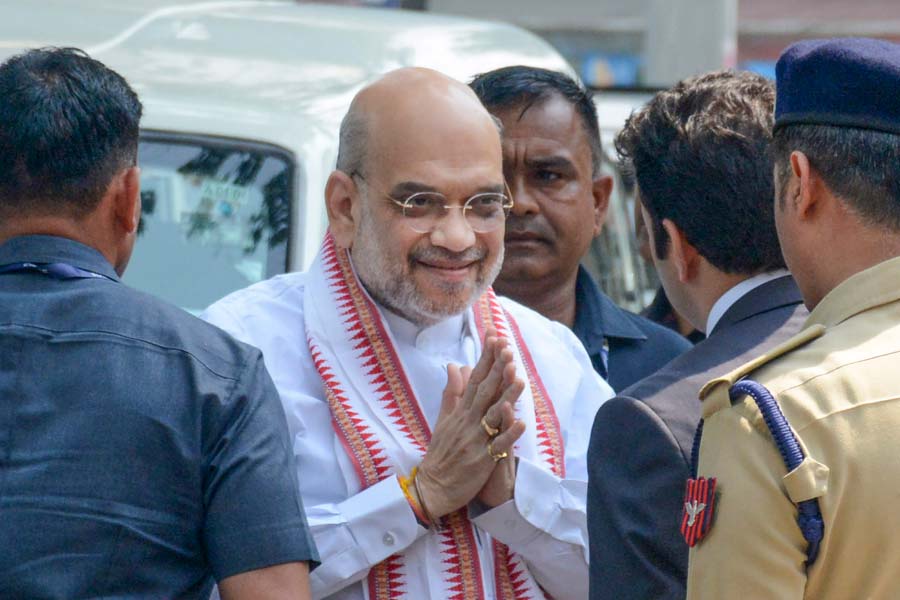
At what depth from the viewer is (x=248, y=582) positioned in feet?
7.95

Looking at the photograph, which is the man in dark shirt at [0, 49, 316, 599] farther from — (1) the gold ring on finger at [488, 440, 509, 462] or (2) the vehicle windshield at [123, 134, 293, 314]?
(2) the vehicle windshield at [123, 134, 293, 314]

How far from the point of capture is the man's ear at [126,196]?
8.29 feet

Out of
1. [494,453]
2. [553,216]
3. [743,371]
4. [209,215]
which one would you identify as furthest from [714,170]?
[209,215]

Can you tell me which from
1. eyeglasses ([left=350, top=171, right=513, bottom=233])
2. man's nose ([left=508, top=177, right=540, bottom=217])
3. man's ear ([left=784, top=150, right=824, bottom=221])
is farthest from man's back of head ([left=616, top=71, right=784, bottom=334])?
man's nose ([left=508, top=177, right=540, bottom=217])

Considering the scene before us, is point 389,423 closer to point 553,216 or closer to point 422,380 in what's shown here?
point 422,380

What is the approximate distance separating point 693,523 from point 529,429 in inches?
39.9

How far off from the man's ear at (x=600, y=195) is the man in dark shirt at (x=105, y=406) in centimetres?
194

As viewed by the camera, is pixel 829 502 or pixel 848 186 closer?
pixel 829 502

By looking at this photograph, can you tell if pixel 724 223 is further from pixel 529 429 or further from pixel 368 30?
pixel 368 30

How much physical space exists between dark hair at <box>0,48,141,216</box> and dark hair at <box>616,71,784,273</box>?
0.97 metres

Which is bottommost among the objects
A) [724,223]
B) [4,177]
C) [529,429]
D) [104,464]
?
[529,429]

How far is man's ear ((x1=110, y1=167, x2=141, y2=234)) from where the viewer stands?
253 cm

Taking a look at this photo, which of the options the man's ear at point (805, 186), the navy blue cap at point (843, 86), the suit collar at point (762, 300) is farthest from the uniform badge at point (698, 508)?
the suit collar at point (762, 300)

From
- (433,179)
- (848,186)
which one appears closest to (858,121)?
(848,186)
